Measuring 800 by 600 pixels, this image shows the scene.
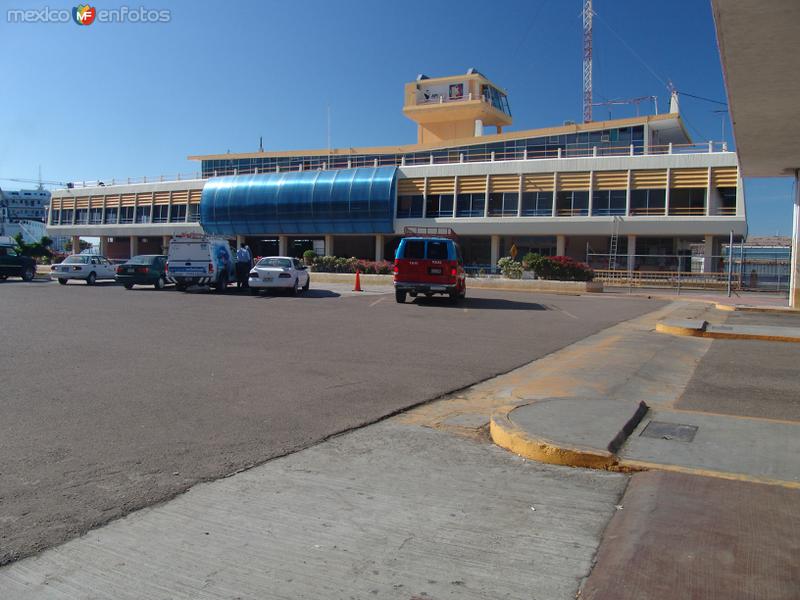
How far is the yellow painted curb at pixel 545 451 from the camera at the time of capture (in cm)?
538

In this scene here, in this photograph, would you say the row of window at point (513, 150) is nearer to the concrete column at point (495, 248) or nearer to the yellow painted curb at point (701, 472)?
the concrete column at point (495, 248)

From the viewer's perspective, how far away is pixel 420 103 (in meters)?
70.4

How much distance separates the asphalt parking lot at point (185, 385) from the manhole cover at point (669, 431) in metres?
2.66

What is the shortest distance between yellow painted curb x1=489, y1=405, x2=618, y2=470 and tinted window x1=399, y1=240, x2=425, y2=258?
50.6 ft

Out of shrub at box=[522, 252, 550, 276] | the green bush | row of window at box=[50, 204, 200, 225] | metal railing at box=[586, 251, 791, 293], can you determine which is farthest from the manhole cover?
row of window at box=[50, 204, 200, 225]

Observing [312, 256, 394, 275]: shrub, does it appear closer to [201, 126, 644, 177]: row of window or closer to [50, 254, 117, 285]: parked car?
[50, 254, 117, 285]: parked car

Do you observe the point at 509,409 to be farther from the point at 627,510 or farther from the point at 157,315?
the point at 157,315

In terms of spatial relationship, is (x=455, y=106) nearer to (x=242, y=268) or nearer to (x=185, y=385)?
(x=242, y=268)

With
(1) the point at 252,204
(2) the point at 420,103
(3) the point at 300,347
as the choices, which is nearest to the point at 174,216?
(1) the point at 252,204

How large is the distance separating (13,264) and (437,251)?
74.2ft

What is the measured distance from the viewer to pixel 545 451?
5.58 m

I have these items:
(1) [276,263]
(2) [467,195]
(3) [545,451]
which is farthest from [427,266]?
(2) [467,195]

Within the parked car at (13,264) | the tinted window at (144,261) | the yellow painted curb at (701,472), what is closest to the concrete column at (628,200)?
the tinted window at (144,261)

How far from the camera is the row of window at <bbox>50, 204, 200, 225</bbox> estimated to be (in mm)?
69562
